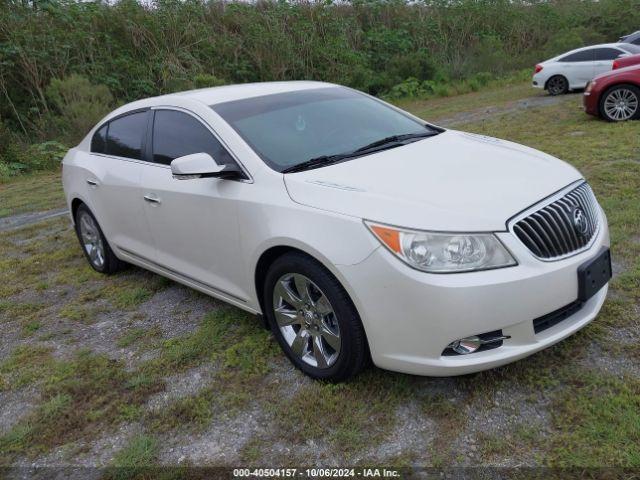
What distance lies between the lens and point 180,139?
3.91m

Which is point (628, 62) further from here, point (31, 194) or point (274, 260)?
point (31, 194)

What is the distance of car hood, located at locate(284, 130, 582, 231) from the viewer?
267cm

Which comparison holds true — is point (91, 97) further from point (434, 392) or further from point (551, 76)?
point (434, 392)

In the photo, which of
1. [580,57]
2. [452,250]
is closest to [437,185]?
[452,250]

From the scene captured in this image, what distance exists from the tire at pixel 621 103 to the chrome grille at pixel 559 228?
757 cm

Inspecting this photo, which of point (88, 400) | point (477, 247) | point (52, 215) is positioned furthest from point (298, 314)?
point (52, 215)

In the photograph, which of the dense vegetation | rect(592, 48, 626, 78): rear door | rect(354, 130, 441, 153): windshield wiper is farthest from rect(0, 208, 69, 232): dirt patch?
rect(592, 48, 626, 78): rear door

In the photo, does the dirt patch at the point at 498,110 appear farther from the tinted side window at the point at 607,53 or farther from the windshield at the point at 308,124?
the windshield at the point at 308,124

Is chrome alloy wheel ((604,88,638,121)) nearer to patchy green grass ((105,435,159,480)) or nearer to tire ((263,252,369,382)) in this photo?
tire ((263,252,369,382))

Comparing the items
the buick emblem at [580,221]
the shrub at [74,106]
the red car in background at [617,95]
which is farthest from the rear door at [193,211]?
the shrub at [74,106]

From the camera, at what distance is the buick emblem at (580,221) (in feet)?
9.52

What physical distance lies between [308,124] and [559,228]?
5.58 ft

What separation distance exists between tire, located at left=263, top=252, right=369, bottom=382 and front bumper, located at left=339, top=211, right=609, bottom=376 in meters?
0.10

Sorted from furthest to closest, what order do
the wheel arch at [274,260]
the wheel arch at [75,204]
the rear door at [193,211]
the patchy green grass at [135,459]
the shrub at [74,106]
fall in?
the shrub at [74,106], the wheel arch at [75,204], the rear door at [193,211], the wheel arch at [274,260], the patchy green grass at [135,459]
